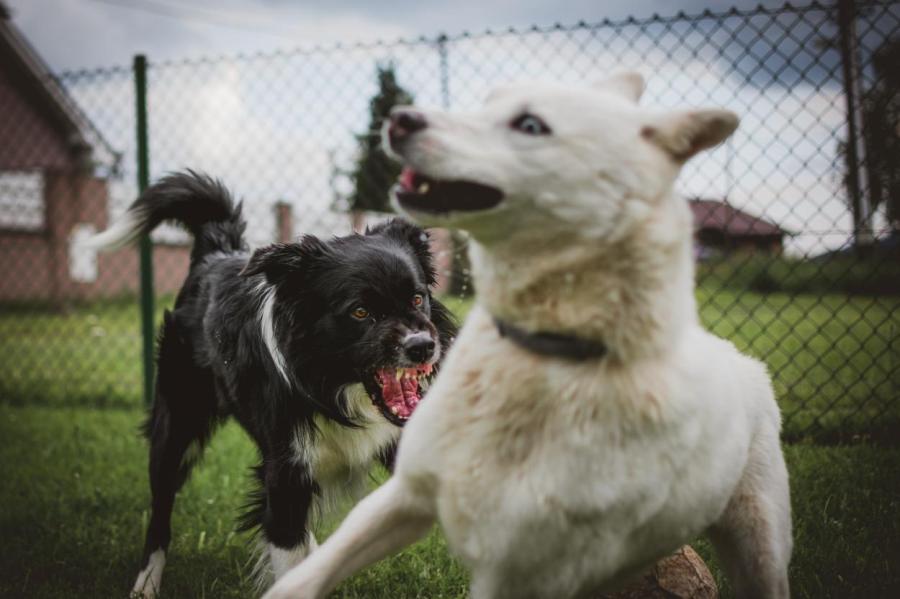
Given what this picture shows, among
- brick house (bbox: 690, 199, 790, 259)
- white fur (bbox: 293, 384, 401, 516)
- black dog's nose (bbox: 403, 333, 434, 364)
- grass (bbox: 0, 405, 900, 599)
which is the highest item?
brick house (bbox: 690, 199, 790, 259)

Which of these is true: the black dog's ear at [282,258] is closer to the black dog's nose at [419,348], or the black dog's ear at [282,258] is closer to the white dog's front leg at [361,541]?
the black dog's nose at [419,348]

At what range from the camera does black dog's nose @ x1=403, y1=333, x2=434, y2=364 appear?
272 centimetres

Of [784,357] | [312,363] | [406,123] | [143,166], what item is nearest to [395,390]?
[312,363]

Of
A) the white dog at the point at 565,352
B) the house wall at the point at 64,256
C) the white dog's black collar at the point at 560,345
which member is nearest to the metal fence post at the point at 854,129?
the white dog at the point at 565,352

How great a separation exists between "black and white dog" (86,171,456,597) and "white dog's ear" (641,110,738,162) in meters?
1.42

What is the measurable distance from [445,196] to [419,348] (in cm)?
129

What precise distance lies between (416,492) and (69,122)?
1898 centimetres

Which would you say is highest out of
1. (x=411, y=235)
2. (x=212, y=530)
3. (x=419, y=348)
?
(x=411, y=235)

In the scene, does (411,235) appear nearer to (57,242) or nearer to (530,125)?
(530,125)

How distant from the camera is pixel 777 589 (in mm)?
1870

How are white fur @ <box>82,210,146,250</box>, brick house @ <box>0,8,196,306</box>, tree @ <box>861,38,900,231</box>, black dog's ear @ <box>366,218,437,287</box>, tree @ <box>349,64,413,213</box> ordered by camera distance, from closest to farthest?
1. black dog's ear @ <box>366,218,437,287</box>
2. white fur @ <box>82,210,146,250</box>
3. tree @ <box>861,38,900,231</box>
4. tree @ <box>349,64,413,213</box>
5. brick house @ <box>0,8,196,306</box>

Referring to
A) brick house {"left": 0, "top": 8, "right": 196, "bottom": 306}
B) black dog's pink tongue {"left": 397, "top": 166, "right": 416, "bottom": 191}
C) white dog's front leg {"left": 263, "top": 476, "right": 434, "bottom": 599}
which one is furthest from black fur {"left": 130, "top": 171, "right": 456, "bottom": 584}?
brick house {"left": 0, "top": 8, "right": 196, "bottom": 306}

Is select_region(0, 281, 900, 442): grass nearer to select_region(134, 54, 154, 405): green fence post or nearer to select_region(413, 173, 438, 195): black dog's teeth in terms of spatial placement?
select_region(134, 54, 154, 405): green fence post

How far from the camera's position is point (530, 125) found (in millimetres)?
1512
